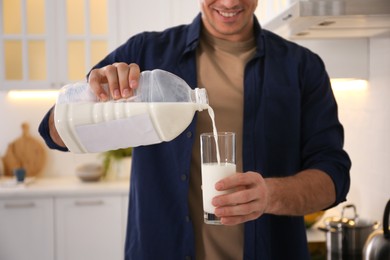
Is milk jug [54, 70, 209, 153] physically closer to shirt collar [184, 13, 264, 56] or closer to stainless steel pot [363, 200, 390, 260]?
shirt collar [184, 13, 264, 56]

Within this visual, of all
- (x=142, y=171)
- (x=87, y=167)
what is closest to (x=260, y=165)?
(x=142, y=171)

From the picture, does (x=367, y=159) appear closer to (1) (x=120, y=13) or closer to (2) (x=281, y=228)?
(2) (x=281, y=228)

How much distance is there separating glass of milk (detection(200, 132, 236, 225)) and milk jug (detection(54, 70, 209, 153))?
75 mm

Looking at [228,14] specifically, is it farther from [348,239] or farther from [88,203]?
[88,203]

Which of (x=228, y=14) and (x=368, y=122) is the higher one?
(x=228, y=14)

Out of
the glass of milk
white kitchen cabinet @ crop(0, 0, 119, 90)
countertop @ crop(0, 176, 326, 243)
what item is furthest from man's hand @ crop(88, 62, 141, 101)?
Result: white kitchen cabinet @ crop(0, 0, 119, 90)

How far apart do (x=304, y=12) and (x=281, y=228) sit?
66 centimetres

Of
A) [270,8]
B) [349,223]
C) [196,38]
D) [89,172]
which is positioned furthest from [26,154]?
[196,38]

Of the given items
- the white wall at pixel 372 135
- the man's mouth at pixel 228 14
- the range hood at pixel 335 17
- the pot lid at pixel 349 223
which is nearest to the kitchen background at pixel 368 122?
the white wall at pixel 372 135

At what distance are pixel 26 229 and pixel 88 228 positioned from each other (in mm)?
384

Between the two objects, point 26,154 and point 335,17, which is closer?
point 335,17

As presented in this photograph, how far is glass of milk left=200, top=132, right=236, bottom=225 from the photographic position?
4.39ft

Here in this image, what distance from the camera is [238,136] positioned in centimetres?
178

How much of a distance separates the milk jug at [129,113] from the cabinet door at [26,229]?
101 inches
